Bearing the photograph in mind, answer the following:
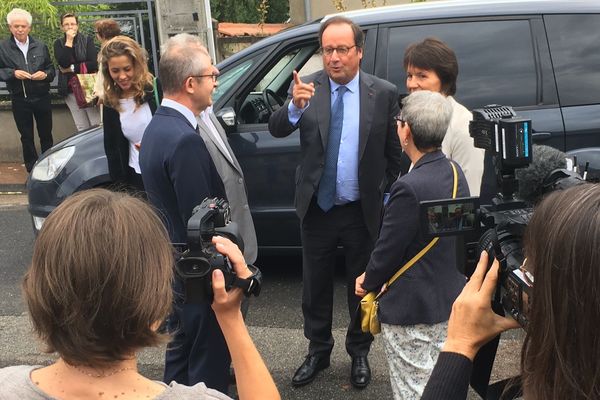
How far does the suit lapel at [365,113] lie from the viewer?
11.6 feet

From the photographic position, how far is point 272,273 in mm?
5398

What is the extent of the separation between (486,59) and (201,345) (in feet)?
9.52

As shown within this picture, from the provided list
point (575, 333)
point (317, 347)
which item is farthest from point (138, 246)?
point (317, 347)

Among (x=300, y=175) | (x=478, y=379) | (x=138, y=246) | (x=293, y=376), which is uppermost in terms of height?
(x=138, y=246)

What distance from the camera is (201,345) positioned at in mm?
2971

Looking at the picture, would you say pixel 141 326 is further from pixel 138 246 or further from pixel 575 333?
pixel 575 333

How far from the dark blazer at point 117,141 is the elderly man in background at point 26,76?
500 centimetres

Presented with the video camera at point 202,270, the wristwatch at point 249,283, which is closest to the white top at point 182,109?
the video camera at point 202,270

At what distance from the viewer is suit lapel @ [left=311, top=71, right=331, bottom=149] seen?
3549 mm

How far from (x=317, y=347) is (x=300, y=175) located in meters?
0.97

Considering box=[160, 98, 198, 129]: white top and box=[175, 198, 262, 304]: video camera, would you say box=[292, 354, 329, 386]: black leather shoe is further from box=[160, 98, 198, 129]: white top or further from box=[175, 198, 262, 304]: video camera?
box=[175, 198, 262, 304]: video camera

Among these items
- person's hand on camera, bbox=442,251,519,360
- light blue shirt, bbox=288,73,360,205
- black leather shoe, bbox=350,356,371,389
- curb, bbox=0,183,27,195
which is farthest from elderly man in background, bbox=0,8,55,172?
person's hand on camera, bbox=442,251,519,360

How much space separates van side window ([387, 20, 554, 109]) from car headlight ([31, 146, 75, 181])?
98.2 inches

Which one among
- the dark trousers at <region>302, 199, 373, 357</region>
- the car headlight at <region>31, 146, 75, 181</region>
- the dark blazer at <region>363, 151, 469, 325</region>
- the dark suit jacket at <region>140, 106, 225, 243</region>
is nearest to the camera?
the dark blazer at <region>363, 151, 469, 325</region>
